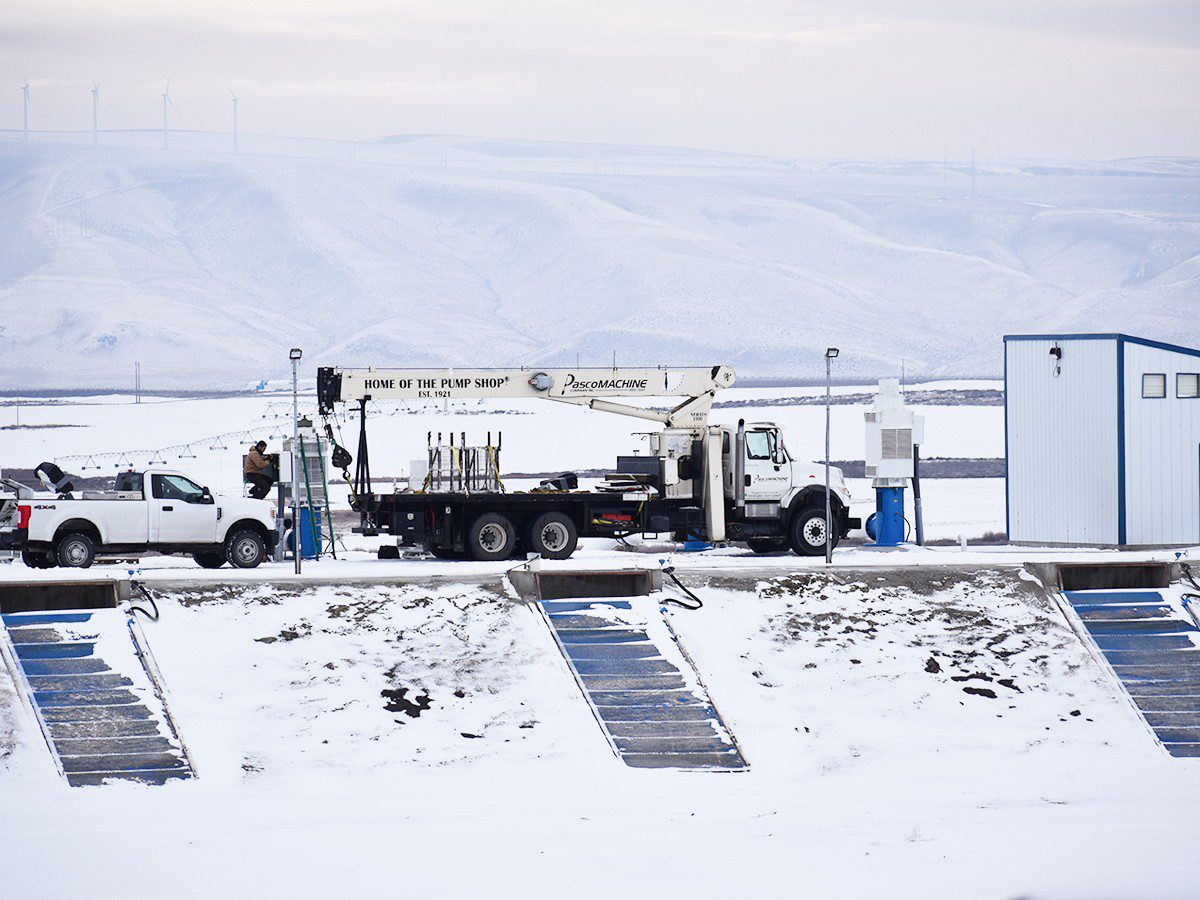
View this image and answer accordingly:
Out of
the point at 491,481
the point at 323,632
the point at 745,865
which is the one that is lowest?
the point at 745,865

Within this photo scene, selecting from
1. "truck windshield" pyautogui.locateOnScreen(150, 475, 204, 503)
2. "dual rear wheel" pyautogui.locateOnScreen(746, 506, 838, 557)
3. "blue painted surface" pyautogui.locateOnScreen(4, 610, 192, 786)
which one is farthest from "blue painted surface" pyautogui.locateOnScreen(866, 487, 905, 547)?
"blue painted surface" pyautogui.locateOnScreen(4, 610, 192, 786)

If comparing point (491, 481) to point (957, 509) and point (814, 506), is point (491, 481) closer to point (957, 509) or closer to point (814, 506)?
point (814, 506)

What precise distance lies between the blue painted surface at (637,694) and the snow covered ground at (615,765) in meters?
0.27

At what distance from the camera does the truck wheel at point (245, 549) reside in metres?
28.9

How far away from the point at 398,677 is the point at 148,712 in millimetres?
3105

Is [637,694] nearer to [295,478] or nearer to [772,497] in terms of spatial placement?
[295,478]

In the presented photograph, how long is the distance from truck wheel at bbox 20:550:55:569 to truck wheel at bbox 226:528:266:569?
2.78 meters

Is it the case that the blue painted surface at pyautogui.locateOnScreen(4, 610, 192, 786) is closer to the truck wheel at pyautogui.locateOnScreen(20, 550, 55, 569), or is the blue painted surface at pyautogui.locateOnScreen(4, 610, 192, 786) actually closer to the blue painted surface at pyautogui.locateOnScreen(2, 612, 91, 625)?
the blue painted surface at pyautogui.locateOnScreen(2, 612, 91, 625)

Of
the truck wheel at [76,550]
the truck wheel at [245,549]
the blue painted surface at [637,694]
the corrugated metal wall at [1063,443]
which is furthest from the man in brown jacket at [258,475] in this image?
the corrugated metal wall at [1063,443]

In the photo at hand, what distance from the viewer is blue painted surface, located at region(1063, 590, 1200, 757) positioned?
22.0 m

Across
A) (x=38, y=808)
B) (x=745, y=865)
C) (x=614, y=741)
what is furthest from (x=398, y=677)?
(x=745, y=865)

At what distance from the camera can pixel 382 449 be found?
67.8 meters

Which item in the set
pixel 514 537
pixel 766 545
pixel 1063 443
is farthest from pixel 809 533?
pixel 1063 443

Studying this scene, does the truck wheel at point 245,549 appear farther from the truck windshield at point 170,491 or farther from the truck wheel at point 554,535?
the truck wheel at point 554,535
